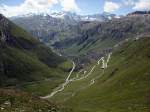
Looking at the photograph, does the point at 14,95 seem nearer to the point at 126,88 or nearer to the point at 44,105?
the point at 44,105

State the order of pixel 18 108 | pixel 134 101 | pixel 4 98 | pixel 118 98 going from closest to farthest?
pixel 18 108, pixel 4 98, pixel 134 101, pixel 118 98

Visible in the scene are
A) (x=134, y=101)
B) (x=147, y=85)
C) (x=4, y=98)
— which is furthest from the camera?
(x=147, y=85)

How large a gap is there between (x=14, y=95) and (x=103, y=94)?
6104 inches

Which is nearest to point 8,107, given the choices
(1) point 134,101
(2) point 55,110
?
(2) point 55,110

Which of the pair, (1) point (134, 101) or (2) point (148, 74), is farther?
(2) point (148, 74)

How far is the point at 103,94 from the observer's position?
196125 mm

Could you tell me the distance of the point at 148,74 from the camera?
196 metres

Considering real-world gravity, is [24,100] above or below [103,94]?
above

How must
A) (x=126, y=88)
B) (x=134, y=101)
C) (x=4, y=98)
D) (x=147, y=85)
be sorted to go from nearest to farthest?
(x=4, y=98) < (x=134, y=101) < (x=147, y=85) < (x=126, y=88)

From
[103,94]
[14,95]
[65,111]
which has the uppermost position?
[14,95]

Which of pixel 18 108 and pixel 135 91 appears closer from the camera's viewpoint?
pixel 18 108

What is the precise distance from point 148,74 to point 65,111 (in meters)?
156

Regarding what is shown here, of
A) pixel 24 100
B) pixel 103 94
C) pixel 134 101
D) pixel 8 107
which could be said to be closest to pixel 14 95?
pixel 24 100

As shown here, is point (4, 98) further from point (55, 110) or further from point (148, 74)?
point (148, 74)
